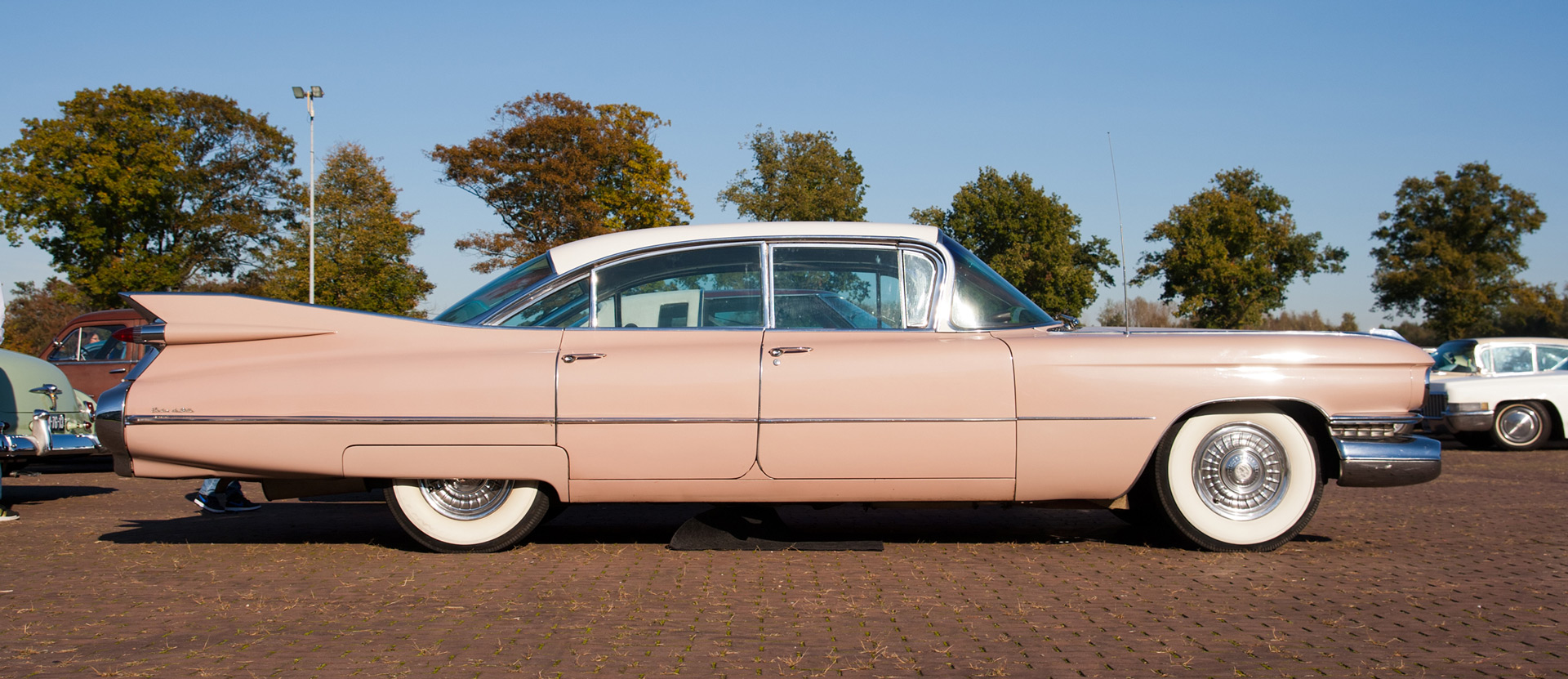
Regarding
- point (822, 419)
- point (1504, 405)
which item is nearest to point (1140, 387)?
point (822, 419)

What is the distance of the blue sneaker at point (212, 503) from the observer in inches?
286

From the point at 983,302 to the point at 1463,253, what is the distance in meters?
59.7

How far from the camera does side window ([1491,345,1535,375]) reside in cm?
1526

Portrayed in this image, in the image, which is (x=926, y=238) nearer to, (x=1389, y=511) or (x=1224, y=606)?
(x=1224, y=606)

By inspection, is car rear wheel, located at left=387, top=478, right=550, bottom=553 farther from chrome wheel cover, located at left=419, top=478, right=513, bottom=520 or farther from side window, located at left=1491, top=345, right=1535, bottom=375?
side window, located at left=1491, top=345, right=1535, bottom=375

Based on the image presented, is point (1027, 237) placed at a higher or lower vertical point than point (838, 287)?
higher

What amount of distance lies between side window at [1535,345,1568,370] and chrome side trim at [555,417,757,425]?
15182 mm

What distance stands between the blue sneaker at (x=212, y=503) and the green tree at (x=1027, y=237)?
51.7 meters

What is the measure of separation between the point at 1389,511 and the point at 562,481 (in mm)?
5667

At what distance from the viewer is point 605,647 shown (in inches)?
140

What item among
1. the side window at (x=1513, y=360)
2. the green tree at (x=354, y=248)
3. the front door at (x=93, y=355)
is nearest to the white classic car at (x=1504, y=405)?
the side window at (x=1513, y=360)

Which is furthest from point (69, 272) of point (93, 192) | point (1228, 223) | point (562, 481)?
point (1228, 223)

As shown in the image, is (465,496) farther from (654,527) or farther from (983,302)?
(983,302)

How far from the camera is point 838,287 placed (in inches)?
215
